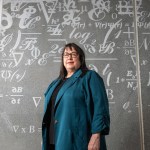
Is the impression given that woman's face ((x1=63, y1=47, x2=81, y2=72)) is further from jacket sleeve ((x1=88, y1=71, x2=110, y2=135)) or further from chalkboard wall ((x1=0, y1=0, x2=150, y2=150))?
chalkboard wall ((x1=0, y1=0, x2=150, y2=150))

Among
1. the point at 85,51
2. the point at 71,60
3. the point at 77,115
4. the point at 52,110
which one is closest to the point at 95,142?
the point at 77,115

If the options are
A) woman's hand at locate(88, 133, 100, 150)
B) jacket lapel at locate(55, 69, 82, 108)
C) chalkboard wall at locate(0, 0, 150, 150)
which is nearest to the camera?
woman's hand at locate(88, 133, 100, 150)

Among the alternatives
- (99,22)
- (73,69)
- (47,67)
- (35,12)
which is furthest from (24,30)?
(73,69)

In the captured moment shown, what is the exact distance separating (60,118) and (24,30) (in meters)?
1.09

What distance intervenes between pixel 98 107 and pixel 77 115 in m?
0.13

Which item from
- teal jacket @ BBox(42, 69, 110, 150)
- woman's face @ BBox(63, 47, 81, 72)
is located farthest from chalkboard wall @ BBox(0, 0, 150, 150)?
teal jacket @ BBox(42, 69, 110, 150)

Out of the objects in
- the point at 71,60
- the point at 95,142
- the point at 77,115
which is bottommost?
the point at 95,142

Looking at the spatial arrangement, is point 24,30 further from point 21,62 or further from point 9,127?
point 9,127

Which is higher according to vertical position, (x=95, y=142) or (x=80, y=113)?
(x=80, y=113)

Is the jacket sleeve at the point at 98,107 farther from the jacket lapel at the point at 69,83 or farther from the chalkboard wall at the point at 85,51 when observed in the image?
the chalkboard wall at the point at 85,51

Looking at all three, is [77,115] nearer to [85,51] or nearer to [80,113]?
[80,113]

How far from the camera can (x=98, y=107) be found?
132 centimetres

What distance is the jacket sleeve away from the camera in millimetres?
1296

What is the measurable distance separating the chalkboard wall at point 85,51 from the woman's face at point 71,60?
52 centimetres
